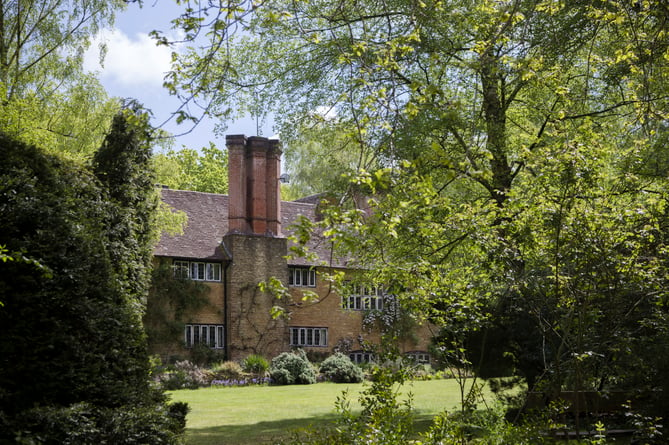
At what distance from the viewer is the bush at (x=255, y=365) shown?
2841cm

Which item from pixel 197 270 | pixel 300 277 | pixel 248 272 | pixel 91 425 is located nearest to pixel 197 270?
pixel 197 270

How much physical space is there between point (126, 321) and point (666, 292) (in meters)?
5.97

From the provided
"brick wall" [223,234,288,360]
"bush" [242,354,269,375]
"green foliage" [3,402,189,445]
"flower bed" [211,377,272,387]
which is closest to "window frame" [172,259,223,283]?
"brick wall" [223,234,288,360]

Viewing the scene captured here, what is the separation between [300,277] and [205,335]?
17.7 ft

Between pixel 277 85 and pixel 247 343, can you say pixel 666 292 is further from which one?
pixel 247 343

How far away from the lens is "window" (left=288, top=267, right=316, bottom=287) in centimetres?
3294

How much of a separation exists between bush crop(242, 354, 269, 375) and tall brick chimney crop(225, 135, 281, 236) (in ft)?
18.9

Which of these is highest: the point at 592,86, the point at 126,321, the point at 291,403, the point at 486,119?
the point at 592,86

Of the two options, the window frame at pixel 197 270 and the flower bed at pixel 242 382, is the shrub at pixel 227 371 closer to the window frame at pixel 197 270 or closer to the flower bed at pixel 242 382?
the flower bed at pixel 242 382

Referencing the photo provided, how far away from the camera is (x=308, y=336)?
32.6 m

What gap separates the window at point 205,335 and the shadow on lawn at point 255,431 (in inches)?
603

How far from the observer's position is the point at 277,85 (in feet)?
53.3

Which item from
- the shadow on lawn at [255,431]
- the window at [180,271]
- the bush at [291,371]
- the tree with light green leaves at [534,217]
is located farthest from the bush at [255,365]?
the tree with light green leaves at [534,217]

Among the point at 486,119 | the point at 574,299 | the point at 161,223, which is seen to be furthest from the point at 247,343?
the point at 574,299
